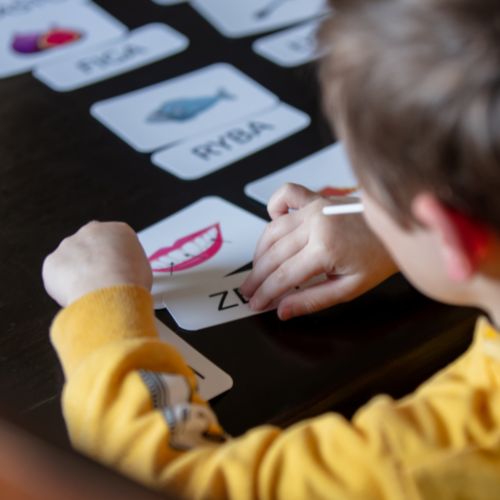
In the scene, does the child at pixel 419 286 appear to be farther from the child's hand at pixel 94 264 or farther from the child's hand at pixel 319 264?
the child's hand at pixel 319 264

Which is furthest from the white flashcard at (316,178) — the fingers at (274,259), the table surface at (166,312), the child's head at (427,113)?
the child's head at (427,113)

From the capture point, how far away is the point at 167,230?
793 millimetres

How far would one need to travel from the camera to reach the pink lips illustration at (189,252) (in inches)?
29.1

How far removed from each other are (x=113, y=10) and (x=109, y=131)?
435 millimetres

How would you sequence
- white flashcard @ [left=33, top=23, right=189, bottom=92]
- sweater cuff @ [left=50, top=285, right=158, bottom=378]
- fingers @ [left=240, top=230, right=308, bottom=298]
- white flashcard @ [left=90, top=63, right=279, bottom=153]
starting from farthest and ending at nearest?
white flashcard @ [left=33, top=23, right=189, bottom=92] → white flashcard @ [left=90, top=63, right=279, bottom=153] → fingers @ [left=240, top=230, right=308, bottom=298] → sweater cuff @ [left=50, top=285, right=158, bottom=378]

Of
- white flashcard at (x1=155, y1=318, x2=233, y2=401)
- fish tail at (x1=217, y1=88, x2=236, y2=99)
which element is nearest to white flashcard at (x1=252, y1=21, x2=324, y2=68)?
fish tail at (x1=217, y1=88, x2=236, y2=99)

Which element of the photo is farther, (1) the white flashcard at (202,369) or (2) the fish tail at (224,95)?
(2) the fish tail at (224,95)

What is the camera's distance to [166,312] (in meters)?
0.68

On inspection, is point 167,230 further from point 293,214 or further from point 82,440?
point 82,440

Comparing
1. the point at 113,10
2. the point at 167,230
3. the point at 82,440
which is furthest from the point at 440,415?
the point at 113,10

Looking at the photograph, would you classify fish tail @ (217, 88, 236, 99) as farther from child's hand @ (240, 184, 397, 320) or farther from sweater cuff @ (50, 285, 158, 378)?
sweater cuff @ (50, 285, 158, 378)

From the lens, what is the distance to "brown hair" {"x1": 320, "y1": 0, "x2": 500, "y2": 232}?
38 cm

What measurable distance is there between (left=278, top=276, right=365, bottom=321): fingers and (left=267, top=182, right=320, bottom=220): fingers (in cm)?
11

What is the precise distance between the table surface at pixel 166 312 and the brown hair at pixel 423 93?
8.8 inches
